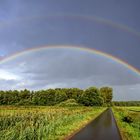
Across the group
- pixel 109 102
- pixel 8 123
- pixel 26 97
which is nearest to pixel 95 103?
pixel 26 97

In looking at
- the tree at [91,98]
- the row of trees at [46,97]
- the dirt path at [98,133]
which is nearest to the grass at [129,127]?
the dirt path at [98,133]

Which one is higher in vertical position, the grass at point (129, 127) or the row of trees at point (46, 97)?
the row of trees at point (46, 97)

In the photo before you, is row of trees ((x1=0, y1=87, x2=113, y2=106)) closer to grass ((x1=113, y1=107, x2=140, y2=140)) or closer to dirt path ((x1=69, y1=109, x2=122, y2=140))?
grass ((x1=113, y1=107, x2=140, y2=140))

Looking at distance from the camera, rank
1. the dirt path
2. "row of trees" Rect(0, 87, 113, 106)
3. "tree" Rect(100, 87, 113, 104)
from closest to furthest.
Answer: the dirt path < "row of trees" Rect(0, 87, 113, 106) < "tree" Rect(100, 87, 113, 104)

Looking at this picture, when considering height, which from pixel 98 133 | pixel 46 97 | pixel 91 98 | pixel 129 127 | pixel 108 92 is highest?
pixel 108 92

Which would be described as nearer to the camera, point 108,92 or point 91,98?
point 91,98

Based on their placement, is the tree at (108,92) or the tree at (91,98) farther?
the tree at (108,92)

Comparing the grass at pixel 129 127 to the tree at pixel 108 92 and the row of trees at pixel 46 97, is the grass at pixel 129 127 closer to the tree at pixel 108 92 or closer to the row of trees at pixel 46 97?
the row of trees at pixel 46 97

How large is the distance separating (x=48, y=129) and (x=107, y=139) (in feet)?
13.7

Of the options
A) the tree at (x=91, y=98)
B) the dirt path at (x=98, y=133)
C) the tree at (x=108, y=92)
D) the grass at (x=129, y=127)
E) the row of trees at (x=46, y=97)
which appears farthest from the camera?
the tree at (x=108, y=92)

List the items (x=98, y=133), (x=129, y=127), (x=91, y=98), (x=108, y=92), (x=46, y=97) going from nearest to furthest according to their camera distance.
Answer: (x=98, y=133) → (x=129, y=127) → (x=91, y=98) → (x=46, y=97) → (x=108, y=92)

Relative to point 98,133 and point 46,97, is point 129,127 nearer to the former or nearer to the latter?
point 98,133

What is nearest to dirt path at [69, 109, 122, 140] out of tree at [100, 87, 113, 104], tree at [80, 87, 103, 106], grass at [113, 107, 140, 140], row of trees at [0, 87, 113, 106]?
grass at [113, 107, 140, 140]

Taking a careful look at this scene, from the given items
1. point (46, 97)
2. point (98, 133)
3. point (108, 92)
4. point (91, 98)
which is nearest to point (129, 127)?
point (98, 133)
